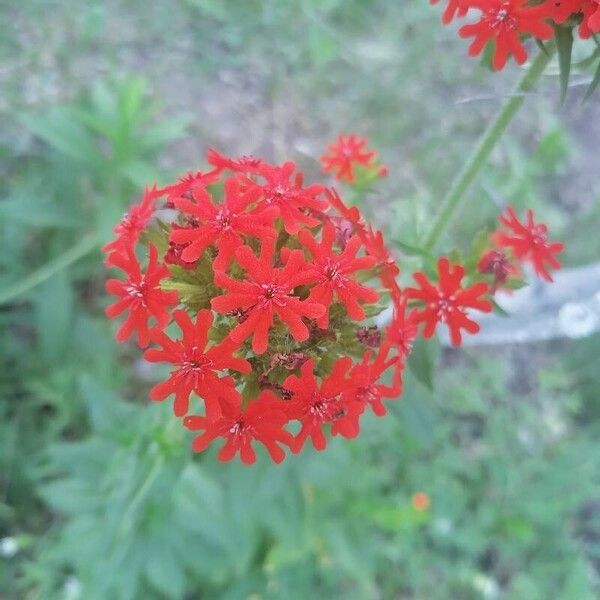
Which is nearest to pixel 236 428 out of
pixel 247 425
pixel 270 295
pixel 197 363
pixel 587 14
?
pixel 247 425

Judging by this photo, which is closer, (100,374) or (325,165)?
(325,165)

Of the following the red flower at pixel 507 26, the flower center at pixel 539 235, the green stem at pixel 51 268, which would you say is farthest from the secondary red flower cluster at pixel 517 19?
the green stem at pixel 51 268

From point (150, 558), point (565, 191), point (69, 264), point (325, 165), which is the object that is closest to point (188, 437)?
point (150, 558)

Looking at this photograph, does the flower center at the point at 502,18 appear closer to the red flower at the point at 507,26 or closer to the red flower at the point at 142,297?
the red flower at the point at 507,26

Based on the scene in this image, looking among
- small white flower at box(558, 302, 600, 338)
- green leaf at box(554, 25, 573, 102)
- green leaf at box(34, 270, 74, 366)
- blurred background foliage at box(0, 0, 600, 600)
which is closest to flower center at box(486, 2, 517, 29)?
green leaf at box(554, 25, 573, 102)

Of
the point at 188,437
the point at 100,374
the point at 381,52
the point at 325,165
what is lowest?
the point at 188,437

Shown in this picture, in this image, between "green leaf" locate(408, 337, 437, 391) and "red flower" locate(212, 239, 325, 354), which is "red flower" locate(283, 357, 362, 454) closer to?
"red flower" locate(212, 239, 325, 354)

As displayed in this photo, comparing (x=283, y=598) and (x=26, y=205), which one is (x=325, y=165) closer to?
(x=26, y=205)
